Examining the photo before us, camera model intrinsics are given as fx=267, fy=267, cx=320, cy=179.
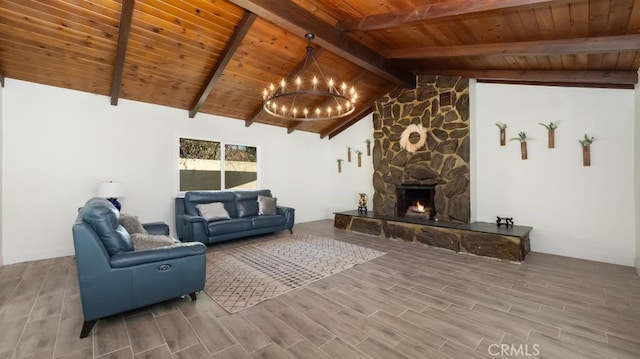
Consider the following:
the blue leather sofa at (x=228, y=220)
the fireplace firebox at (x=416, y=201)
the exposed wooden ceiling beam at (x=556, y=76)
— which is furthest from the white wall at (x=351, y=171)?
the exposed wooden ceiling beam at (x=556, y=76)

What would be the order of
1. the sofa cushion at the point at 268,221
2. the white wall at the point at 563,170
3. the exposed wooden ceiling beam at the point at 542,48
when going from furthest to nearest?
1. the sofa cushion at the point at 268,221
2. the white wall at the point at 563,170
3. the exposed wooden ceiling beam at the point at 542,48

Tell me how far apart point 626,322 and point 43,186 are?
24.3ft

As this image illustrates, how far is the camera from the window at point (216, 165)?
19.2ft

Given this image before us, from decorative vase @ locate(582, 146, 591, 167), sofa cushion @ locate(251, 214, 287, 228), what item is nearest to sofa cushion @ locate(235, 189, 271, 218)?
sofa cushion @ locate(251, 214, 287, 228)

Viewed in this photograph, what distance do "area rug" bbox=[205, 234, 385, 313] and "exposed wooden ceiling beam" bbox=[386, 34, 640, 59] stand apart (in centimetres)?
335

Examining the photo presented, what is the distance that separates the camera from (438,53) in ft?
13.5

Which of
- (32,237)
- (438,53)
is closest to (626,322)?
(438,53)

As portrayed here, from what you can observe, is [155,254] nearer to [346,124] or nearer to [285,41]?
[285,41]

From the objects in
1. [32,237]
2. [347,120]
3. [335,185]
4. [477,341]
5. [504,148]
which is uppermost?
[347,120]

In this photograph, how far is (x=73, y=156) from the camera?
4473 mm

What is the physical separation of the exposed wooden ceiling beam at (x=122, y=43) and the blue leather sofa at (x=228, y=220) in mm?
2157

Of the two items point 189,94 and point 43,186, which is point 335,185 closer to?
point 189,94

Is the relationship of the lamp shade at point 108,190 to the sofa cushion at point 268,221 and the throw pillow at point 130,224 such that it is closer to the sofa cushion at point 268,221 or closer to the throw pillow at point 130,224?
the throw pillow at point 130,224

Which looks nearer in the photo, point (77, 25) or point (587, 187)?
point (77, 25)
